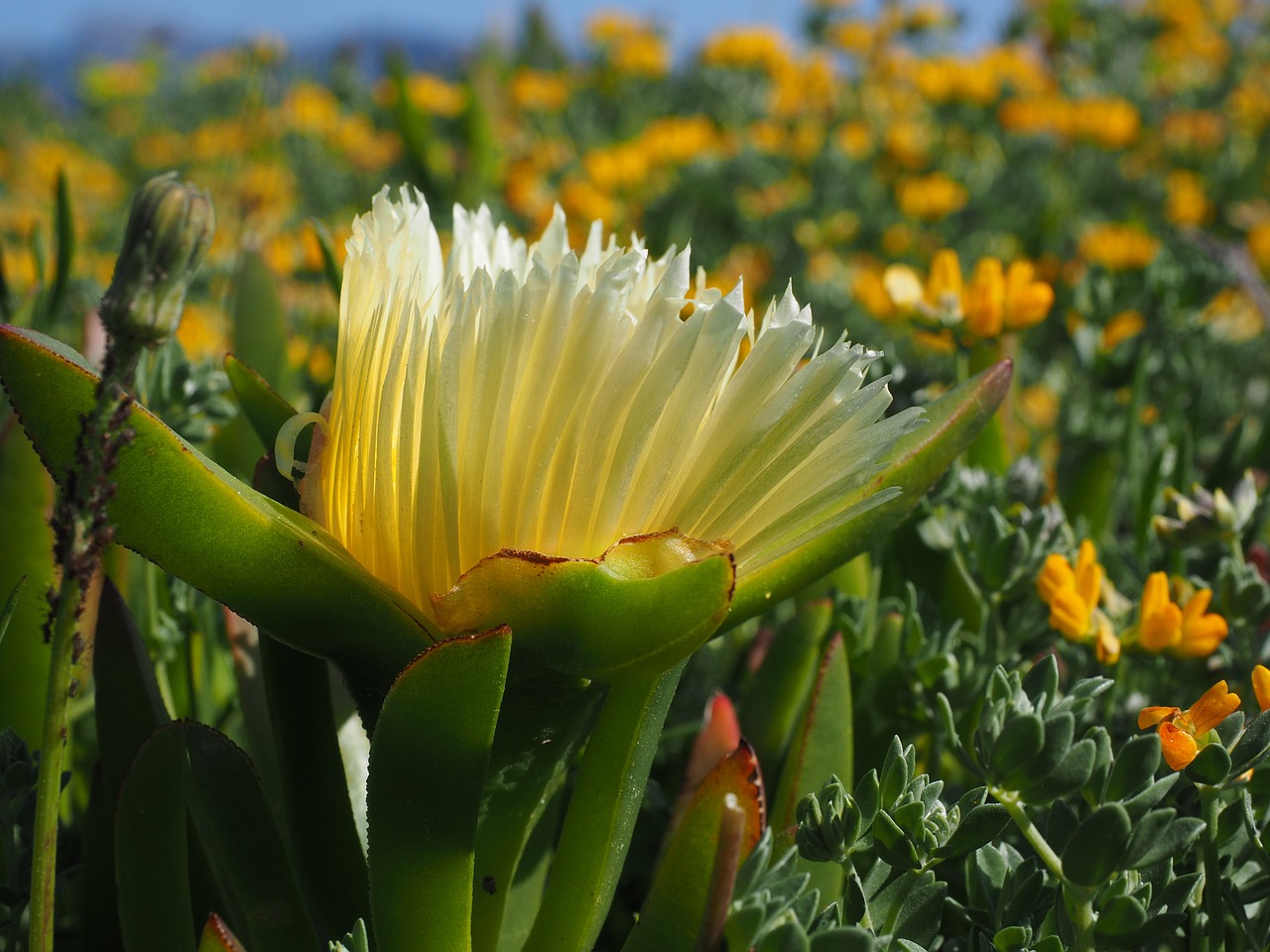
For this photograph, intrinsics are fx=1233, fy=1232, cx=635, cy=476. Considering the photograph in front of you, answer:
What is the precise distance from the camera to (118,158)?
527 cm

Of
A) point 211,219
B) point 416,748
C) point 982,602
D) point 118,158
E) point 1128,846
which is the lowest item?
point 118,158

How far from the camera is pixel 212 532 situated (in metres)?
0.52

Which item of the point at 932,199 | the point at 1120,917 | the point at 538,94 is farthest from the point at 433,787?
the point at 538,94

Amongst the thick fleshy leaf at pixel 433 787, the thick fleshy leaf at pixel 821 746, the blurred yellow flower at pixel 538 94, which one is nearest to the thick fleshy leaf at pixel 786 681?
the thick fleshy leaf at pixel 821 746

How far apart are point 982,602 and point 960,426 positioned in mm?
297

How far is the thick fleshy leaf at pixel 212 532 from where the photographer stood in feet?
1.66

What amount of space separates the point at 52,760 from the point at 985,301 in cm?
91

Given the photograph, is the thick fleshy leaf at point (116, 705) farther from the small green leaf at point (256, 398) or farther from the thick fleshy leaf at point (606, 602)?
the thick fleshy leaf at point (606, 602)

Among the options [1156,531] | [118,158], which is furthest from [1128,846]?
[118,158]

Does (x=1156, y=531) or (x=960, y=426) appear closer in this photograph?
(x=960, y=426)

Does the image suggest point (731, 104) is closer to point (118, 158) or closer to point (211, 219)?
point (118, 158)

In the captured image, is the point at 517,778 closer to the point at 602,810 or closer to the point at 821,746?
the point at 602,810

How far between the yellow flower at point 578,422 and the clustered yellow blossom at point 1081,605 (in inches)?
13.1

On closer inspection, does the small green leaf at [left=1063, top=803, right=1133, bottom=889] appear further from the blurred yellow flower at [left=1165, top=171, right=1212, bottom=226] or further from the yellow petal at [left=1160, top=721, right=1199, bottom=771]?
the blurred yellow flower at [left=1165, top=171, right=1212, bottom=226]
